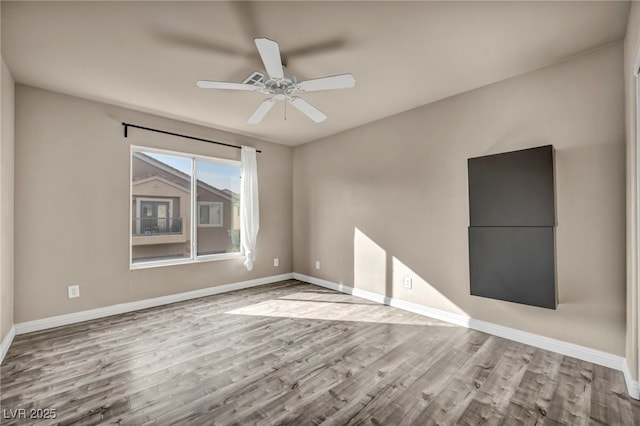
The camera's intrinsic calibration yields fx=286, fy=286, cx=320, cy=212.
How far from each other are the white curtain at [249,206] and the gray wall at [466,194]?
3.17 feet

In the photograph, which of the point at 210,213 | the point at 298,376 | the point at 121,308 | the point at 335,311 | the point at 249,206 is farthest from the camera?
the point at 249,206

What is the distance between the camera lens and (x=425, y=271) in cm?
345

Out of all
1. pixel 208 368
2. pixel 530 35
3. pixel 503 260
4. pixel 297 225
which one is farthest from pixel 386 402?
pixel 297 225

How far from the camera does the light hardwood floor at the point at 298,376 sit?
1.75m

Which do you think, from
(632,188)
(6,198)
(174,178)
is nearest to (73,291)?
(6,198)

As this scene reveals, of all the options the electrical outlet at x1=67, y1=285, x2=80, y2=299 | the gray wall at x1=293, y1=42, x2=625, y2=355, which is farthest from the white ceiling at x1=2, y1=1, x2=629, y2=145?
the electrical outlet at x1=67, y1=285, x2=80, y2=299

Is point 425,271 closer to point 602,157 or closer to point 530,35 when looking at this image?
point 602,157

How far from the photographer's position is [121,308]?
138 inches

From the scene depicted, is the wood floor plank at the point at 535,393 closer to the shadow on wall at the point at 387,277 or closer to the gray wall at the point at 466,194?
the gray wall at the point at 466,194

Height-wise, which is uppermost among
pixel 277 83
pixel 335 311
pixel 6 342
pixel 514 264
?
pixel 277 83

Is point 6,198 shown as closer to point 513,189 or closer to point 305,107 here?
point 305,107

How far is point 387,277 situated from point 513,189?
1886 mm

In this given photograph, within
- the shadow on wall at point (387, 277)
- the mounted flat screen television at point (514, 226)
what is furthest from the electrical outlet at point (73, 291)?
the mounted flat screen television at point (514, 226)

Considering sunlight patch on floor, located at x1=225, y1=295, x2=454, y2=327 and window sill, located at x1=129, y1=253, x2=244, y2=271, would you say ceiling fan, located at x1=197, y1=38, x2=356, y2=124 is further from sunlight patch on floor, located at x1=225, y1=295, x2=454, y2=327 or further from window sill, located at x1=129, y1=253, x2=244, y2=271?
window sill, located at x1=129, y1=253, x2=244, y2=271
